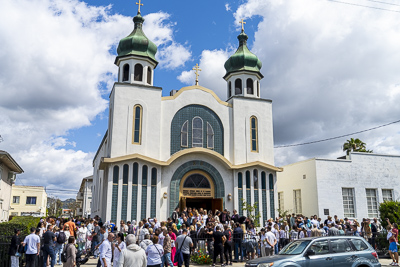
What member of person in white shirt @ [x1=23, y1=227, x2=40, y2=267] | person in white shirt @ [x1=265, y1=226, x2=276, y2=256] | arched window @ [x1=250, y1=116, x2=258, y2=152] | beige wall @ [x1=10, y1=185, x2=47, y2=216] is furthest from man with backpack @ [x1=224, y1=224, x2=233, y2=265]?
beige wall @ [x1=10, y1=185, x2=47, y2=216]

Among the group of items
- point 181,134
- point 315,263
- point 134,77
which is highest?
point 134,77

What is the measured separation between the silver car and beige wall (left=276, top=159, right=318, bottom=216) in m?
15.3

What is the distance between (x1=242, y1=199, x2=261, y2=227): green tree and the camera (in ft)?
77.2

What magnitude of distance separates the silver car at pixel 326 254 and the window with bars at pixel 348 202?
53.8ft

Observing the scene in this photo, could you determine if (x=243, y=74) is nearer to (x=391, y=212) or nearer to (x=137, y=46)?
(x=137, y=46)

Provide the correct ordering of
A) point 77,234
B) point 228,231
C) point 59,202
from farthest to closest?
point 59,202 < point 77,234 < point 228,231

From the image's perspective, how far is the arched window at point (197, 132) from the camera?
24578mm

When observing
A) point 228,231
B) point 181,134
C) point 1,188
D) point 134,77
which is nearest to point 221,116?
point 181,134

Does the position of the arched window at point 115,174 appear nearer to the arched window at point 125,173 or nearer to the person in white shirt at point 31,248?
the arched window at point 125,173

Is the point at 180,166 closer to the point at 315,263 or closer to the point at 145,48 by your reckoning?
the point at 145,48

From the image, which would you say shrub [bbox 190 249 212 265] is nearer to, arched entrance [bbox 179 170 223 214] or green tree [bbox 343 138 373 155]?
arched entrance [bbox 179 170 223 214]

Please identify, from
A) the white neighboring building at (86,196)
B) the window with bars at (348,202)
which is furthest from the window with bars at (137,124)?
the white neighboring building at (86,196)

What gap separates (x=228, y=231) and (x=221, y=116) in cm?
1121

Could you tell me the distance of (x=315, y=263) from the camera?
1061 cm
